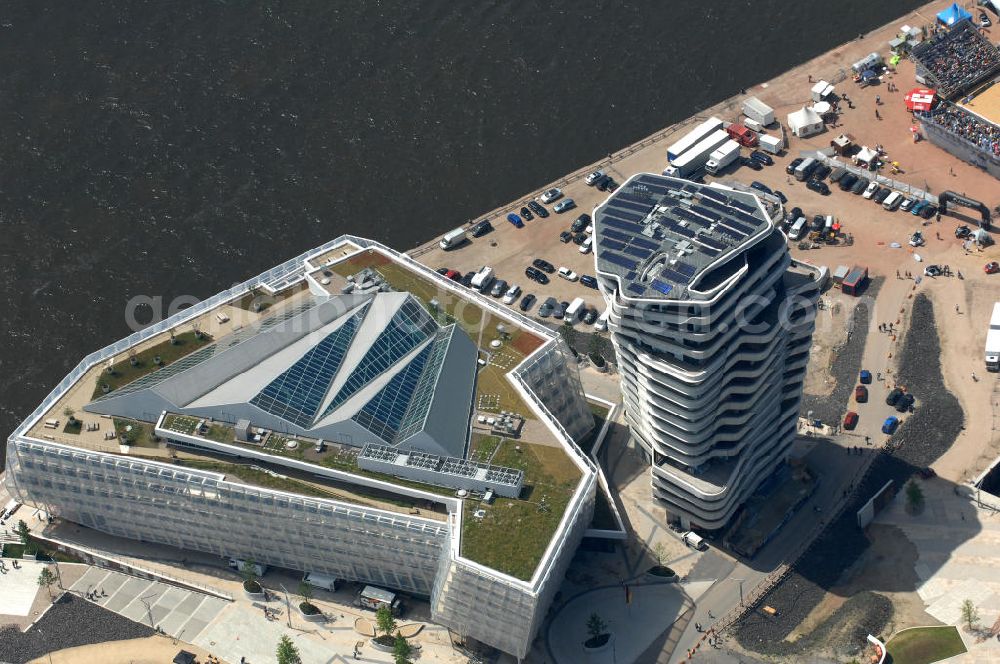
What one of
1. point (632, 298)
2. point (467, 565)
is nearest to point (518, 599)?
point (467, 565)

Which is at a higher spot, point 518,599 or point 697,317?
point 697,317

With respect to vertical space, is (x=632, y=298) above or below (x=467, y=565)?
above

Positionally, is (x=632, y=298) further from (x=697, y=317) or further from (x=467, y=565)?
(x=467, y=565)

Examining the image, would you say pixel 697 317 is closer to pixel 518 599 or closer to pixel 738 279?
pixel 738 279

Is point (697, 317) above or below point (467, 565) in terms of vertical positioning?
above

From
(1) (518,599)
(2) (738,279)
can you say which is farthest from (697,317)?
(1) (518,599)
